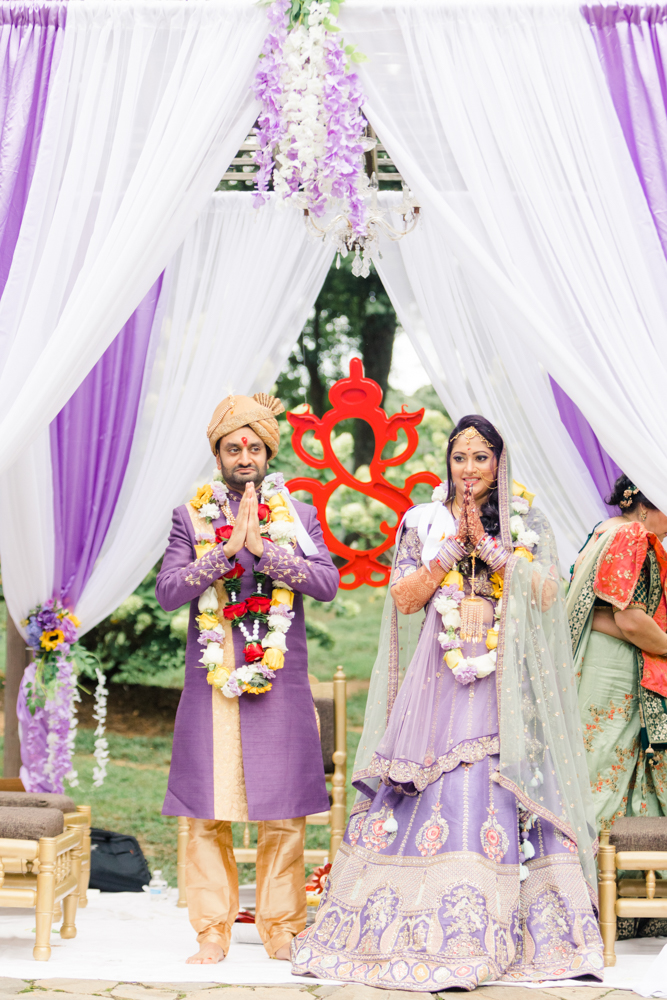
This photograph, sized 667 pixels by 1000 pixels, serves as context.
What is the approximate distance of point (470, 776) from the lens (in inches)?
150

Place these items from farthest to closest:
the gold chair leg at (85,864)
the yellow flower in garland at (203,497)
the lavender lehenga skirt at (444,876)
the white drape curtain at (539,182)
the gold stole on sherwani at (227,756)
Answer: the gold chair leg at (85,864)
the yellow flower in garland at (203,497)
the gold stole on sherwani at (227,756)
the lavender lehenga skirt at (444,876)
the white drape curtain at (539,182)

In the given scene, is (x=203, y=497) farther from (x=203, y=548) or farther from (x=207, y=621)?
(x=207, y=621)

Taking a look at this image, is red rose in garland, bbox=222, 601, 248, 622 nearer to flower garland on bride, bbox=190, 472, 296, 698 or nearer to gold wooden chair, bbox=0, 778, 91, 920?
flower garland on bride, bbox=190, 472, 296, 698

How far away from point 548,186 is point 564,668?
1683 mm

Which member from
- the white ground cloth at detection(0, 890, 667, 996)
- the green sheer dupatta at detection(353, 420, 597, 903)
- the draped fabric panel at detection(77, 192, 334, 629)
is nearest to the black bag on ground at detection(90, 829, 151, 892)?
the white ground cloth at detection(0, 890, 667, 996)

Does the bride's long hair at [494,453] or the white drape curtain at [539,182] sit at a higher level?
the white drape curtain at [539,182]

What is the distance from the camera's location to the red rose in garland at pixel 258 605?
407cm

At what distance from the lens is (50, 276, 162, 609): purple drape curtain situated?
4.99 m

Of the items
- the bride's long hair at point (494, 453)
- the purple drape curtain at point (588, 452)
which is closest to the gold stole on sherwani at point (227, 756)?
the bride's long hair at point (494, 453)

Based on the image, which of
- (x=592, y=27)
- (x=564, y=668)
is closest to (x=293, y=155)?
(x=592, y=27)

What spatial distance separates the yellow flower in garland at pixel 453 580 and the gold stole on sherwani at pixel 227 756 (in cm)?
81

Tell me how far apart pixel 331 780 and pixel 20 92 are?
3.29 m

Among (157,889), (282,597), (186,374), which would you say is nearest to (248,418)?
(282,597)

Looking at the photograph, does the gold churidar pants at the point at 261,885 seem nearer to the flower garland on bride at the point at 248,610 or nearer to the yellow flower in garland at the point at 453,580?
the flower garland on bride at the point at 248,610
